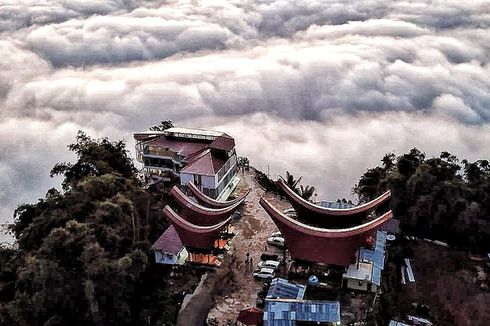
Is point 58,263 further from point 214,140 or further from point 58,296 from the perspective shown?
point 214,140

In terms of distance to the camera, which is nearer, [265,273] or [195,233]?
[265,273]

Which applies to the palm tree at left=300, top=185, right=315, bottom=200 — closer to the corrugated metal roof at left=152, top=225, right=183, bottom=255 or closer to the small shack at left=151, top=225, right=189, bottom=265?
the corrugated metal roof at left=152, top=225, right=183, bottom=255

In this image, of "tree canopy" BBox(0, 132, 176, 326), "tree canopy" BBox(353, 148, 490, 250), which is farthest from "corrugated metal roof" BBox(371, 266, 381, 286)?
"tree canopy" BBox(0, 132, 176, 326)

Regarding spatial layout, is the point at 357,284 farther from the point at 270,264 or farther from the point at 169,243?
the point at 169,243

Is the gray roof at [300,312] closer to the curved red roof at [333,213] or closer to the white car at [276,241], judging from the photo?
the curved red roof at [333,213]

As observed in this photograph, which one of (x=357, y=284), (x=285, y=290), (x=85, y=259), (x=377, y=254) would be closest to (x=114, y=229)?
(x=85, y=259)

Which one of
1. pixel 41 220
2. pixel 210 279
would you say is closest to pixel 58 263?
pixel 41 220
